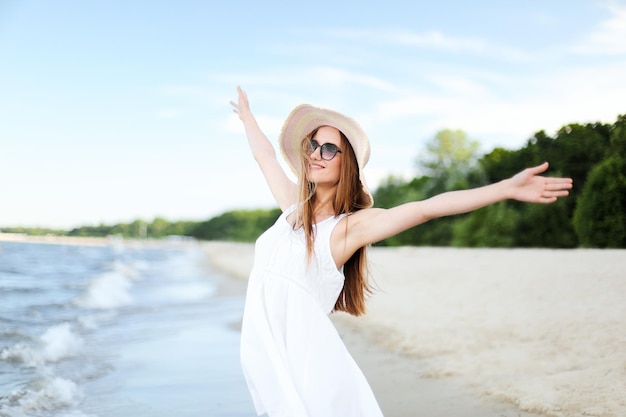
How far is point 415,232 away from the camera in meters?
33.3

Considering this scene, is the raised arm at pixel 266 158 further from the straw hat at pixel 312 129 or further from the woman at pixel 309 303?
the woman at pixel 309 303

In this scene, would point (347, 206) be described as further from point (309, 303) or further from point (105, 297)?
point (105, 297)

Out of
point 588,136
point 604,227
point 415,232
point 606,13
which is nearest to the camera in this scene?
point 606,13

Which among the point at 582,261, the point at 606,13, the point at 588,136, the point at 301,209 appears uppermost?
the point at 606,13

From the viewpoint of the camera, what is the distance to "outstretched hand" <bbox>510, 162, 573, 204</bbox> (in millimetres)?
1851

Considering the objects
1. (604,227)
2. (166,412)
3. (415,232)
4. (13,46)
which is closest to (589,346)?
(166,412)

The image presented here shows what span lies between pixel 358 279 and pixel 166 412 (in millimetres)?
3506

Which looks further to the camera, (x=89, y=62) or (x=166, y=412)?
(x=89, y=62)

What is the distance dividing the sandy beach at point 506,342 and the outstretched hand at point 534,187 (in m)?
3.55

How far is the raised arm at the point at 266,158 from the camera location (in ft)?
8.59

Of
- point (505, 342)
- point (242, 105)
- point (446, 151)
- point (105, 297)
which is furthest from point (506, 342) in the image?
point (446, 151)

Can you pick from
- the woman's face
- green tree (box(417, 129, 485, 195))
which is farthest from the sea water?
green tree (box(417, 129, 485, 195))

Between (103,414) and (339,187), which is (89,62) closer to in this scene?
(103,414)

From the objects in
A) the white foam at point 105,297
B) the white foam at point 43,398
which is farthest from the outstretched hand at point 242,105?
the white foam at point 105,297
